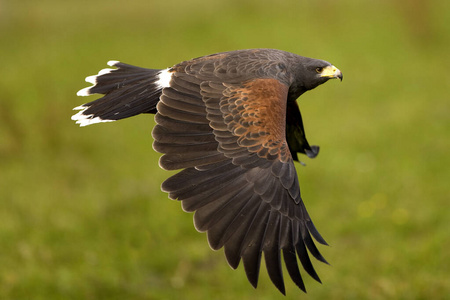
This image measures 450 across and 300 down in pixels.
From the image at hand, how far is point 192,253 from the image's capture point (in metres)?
7.88

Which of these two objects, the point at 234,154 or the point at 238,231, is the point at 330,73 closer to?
the point at 234,154

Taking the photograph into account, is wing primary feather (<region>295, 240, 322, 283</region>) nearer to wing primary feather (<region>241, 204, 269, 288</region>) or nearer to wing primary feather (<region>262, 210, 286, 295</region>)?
wing primary feather (<region>262, 210, 286, 295</region>)

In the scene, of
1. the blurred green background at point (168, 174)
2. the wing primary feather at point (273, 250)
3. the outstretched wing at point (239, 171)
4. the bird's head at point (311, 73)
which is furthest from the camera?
the blurred green background at point (168, 174)

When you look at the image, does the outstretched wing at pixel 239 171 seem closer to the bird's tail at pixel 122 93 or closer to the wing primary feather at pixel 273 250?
the wing primary feather at pixel 273 250

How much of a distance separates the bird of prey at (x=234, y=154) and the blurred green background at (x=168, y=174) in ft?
7.46

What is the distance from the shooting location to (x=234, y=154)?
509 cm

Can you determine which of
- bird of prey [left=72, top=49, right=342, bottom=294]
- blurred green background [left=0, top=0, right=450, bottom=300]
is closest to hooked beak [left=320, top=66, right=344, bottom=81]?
bird of prey [left=72, top=49, right=342, bottom=294]

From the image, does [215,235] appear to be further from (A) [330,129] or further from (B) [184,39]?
(B) [184,39]

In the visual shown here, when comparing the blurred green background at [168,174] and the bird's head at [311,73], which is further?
the blurred green background at [168,174]

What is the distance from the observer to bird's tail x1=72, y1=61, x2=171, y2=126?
18.6 ft

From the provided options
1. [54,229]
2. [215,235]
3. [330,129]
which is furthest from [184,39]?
[215,235]

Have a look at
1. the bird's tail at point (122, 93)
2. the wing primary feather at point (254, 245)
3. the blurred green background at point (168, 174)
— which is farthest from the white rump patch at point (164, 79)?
the blurred green background at point (168, 174)

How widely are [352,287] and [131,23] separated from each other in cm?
1049

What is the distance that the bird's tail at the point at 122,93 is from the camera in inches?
224
